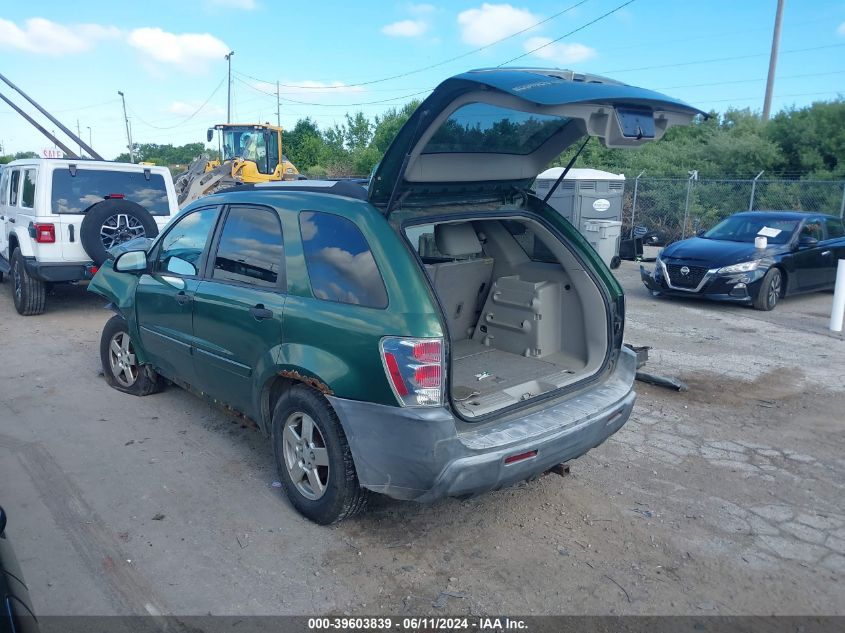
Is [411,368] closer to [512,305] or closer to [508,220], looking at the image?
[508,220]

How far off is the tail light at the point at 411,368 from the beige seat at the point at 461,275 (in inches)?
46.2

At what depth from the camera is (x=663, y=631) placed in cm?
297

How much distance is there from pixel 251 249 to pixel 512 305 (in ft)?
6.05

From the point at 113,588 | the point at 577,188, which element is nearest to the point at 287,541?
the point at 113,588

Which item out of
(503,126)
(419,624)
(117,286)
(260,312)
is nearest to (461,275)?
(503,126)

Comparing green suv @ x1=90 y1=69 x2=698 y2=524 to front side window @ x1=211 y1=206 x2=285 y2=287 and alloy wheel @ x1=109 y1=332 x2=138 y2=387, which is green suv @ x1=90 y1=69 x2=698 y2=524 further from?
alloy wheel @ x1=109 y1=332 x2=138 y2=387

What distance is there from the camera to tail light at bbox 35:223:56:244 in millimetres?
8094

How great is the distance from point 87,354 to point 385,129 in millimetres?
37888

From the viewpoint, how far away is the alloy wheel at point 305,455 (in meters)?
3.66

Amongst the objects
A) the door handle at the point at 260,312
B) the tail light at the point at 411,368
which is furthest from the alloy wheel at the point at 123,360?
the tail light at the point at 411,368

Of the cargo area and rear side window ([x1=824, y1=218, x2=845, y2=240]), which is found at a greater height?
rear side window ([x1=824, y1=218, x2=845, y2=240])

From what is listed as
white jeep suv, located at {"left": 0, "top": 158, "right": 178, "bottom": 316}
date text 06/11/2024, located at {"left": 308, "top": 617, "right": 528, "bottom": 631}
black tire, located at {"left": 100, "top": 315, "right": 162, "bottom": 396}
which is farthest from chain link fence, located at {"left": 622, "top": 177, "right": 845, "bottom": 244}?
date text 06/11/2024, located at {"left": 308, "top": 617, "right": 528, "bottom": 631}

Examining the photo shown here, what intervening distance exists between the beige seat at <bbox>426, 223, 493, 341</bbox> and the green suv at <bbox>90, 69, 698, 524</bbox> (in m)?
0.01

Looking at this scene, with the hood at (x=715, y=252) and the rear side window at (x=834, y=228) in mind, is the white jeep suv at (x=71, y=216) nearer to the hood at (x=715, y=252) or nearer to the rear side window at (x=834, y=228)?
the hood at (x=715, y=252)
